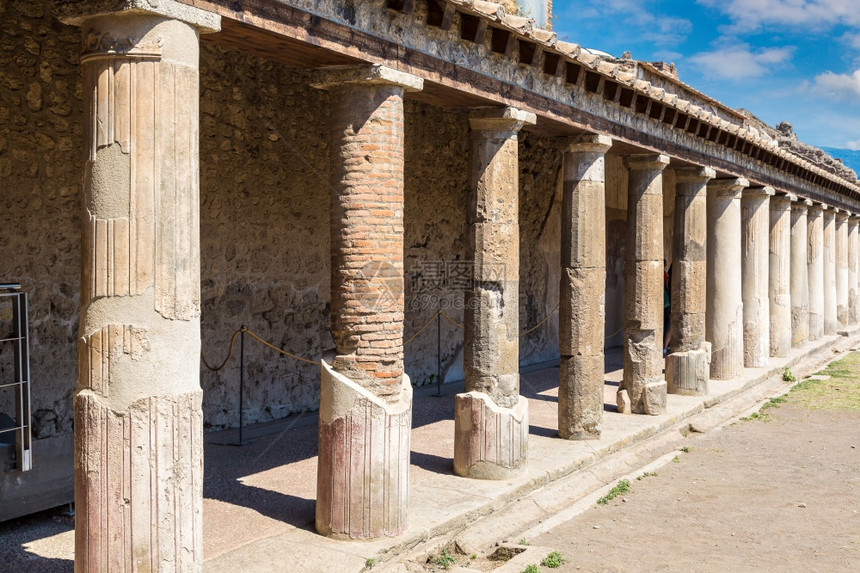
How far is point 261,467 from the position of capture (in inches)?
282

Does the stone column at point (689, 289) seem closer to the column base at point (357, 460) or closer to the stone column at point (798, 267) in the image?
the stone column at point (798, 267)

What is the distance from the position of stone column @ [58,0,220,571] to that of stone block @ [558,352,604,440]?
5.09 m

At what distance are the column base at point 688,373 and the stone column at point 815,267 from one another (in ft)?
26.0

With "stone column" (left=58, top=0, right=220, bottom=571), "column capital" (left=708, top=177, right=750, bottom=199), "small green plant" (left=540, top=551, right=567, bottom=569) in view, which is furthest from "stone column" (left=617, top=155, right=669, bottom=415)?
"stone column" (left=58, top=0, right=220, bottom=571)

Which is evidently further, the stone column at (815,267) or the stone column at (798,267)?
the stone column at (815,267)

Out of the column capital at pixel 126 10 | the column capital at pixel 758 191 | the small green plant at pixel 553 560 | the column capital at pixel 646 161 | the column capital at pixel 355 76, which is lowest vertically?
the small green plant at pixel 553 560

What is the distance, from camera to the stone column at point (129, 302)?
12.7 ft

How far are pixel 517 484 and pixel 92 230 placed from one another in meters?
4.03

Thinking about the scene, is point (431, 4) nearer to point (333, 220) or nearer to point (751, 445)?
point (333, 220)

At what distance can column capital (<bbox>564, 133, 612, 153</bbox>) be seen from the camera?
8.34 m

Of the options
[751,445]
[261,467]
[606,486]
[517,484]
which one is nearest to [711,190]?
[751,445]

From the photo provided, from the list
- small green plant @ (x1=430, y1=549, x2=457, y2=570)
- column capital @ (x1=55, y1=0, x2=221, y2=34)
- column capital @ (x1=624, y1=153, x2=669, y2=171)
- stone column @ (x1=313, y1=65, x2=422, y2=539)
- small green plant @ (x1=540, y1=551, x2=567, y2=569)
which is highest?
column capital @ (x1=624, y1=153, x2=669, y2=171)

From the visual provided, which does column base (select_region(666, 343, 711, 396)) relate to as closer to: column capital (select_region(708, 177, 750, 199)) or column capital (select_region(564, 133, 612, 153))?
column capital (select_region(708, 177, 750, 199))

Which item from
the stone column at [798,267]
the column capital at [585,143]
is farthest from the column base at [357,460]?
the stone column at [798,267]
